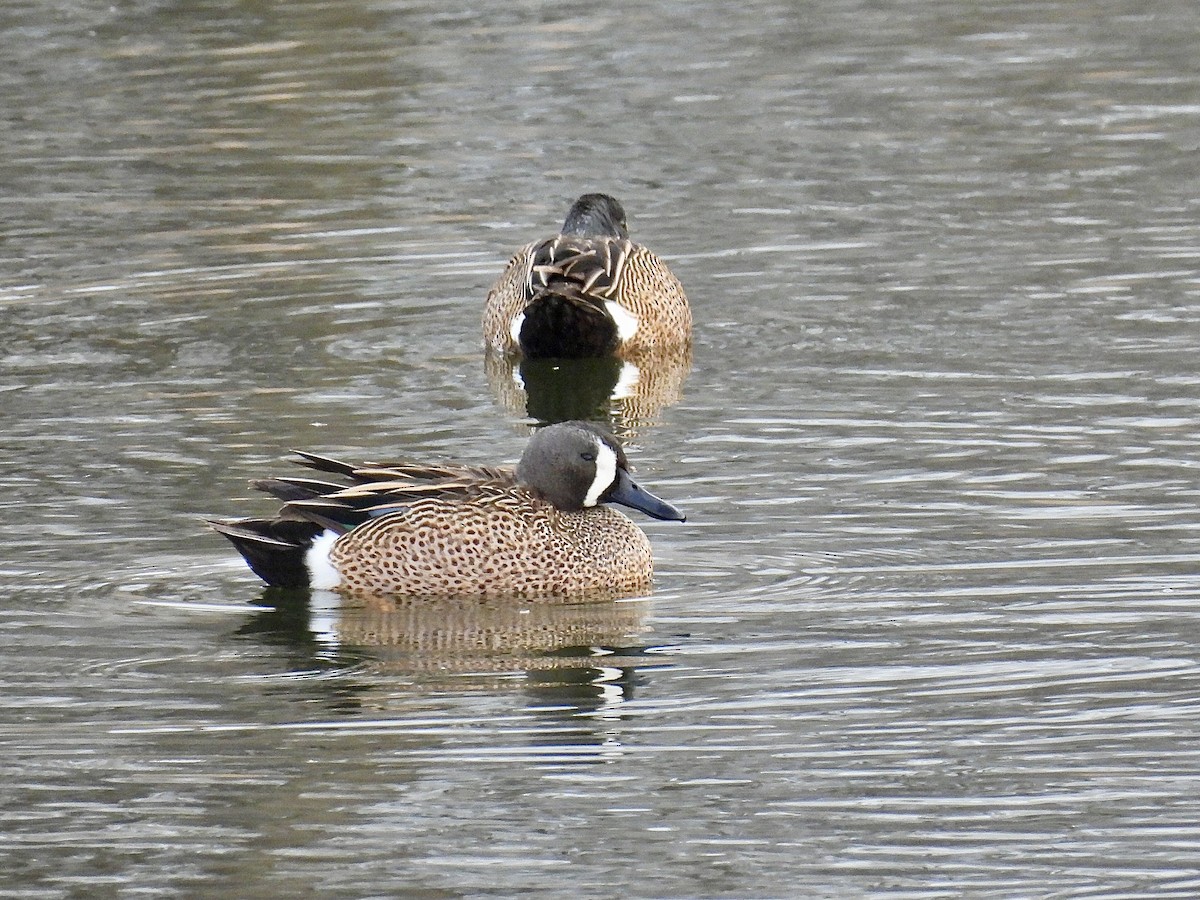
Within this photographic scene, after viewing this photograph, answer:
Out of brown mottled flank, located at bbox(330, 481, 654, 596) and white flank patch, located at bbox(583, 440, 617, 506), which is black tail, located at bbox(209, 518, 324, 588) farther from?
white flank patch, located at bbox(583, 440, 617, 506)

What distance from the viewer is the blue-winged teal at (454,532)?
28.7 ft

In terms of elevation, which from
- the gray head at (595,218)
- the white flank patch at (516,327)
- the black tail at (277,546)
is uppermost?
the gray head at (595,218)

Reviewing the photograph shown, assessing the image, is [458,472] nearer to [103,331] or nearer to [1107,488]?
[1107,488]

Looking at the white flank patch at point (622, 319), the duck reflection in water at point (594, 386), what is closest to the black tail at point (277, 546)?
the duck reflection in water at point (594, 386)

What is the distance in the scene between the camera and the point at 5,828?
6504 mm

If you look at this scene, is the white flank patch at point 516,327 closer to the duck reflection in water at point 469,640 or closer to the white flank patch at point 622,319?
the white flank patch at point 622,319

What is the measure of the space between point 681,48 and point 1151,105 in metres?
4.46

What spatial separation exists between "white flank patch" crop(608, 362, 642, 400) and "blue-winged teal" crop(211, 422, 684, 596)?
10.1ft

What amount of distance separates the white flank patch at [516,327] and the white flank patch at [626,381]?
1.75 feet

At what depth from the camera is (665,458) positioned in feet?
34.0

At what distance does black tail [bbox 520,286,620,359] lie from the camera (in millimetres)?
12648

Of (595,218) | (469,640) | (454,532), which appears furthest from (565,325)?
(469,640)

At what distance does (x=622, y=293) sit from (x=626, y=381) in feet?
1.77

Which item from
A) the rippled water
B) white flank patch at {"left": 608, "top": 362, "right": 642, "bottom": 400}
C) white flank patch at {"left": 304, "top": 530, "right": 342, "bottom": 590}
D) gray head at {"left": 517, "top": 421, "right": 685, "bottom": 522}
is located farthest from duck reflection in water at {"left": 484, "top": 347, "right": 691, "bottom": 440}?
white flank patch at {"left": 304, "top": 530, "right": 342, "bottom": 590}
